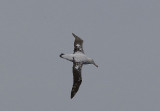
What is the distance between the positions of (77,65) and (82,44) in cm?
549

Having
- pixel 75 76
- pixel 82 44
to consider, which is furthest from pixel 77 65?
pixel 82 44

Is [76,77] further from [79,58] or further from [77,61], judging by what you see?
[79,58]

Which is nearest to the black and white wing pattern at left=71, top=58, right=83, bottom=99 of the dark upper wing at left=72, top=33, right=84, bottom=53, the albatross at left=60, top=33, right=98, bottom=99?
the albatross at left=60, top=33, right=98, bottom=99

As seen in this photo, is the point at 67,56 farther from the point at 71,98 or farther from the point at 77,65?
the point at 71,98

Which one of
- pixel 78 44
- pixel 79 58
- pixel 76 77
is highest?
pixel 78 44

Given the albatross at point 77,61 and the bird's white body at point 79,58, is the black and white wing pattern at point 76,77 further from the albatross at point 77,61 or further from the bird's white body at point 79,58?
the bird's white body at point 79,58

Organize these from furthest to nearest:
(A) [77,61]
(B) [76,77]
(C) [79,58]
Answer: (C) [79,58], (A) [77,61], (B) [76,77]

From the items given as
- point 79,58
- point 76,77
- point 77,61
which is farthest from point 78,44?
point 76,77

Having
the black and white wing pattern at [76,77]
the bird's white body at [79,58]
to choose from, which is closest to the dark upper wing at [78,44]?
the bird's white body at [79,58]

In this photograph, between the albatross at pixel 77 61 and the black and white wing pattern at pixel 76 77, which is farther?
the albatross at pixel 77 61

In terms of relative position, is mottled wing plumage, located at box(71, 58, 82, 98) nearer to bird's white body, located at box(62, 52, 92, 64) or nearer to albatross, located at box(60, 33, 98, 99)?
albatross, located at box(60, 33, 98, 99)

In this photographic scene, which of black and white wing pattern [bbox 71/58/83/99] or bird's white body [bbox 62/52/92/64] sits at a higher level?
bird's white body [bbox 62/52/92/64]

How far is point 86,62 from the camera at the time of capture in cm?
5794

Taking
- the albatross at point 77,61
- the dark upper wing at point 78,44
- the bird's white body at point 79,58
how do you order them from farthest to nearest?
the dark upper wing at point 78,44, the bird's white body at point 79,58, the albatross at point 77,61
